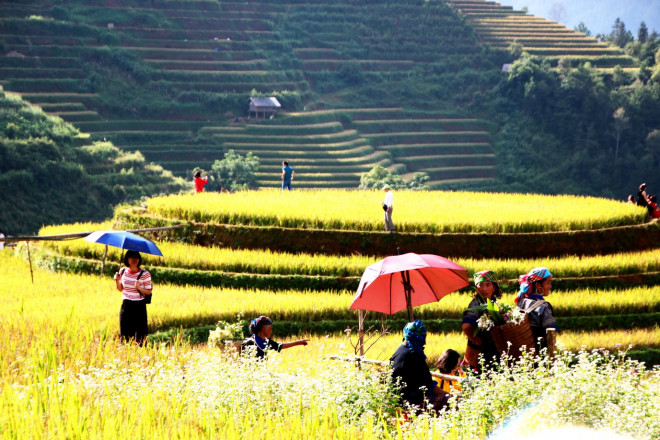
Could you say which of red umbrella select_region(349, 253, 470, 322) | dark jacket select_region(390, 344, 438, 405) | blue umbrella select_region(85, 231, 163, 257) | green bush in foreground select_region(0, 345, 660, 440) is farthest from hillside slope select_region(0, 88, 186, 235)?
dark jacket select_region(390, 344, 438, 405)

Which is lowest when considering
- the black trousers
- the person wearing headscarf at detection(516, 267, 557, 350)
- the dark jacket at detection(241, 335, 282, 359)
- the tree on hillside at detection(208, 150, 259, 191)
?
the tree on hillside at detection(208, 150, 259, 191)

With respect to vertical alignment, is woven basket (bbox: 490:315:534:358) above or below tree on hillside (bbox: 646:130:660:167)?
below

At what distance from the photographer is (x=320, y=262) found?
19.0 m

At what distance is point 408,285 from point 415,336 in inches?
130

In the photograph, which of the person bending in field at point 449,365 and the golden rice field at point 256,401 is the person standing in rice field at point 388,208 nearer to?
the golden rice field at point 256,401

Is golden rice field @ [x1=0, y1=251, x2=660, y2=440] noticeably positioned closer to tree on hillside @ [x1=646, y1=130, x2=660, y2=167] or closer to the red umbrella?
the red umbrella

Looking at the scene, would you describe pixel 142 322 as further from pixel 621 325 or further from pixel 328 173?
pixel 328 173

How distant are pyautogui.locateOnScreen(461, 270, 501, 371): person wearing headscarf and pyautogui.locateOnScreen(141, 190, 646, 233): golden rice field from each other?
10632 millimetres

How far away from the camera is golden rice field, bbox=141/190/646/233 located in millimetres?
20438

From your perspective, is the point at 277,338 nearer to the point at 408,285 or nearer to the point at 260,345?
the point at 408,285

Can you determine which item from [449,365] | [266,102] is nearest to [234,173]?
[266,102]

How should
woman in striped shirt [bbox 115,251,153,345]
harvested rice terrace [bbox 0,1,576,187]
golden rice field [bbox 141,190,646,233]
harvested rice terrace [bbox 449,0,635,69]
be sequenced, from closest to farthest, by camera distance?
woman in striped shirt [bbox 115,251,153,345], golden rice field [bbox 141,190,646,233], harvested rice terrace [bbox 0,1,576,187], harvested rice terrace [bbox 449,0,635,69]

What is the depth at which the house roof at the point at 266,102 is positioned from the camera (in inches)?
2564

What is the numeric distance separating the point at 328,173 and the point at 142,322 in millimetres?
48244
